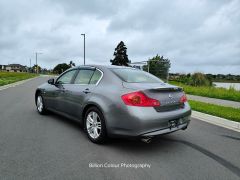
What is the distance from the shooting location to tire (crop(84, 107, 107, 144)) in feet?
13.9

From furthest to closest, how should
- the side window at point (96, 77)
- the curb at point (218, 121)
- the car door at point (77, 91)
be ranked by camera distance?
the curb at point (218, 121)
the car door at point (77, 91)
the side window at point (96, 77)

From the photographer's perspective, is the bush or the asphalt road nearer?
the asphalt road

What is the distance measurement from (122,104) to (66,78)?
254cm

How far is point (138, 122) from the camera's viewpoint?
3.74m

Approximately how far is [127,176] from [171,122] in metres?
1.43

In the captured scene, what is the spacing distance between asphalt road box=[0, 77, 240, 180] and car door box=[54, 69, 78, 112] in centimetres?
53

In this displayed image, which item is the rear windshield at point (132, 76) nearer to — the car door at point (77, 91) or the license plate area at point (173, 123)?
the car door at point (77, 91)

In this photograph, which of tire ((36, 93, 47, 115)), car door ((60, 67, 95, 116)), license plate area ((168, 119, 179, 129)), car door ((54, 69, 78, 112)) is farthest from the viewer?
tire ((36, 93, 47, 115))

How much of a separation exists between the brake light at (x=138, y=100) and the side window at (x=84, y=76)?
1.43m

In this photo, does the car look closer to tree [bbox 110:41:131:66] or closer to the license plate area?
the license plate area

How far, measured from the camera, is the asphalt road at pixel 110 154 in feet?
10.6

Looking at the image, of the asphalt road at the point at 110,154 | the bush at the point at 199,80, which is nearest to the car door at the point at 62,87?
the asphalt road at the point at 110,154

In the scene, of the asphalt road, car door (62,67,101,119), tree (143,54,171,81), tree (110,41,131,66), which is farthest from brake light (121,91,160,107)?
tree (110,41,131,66)

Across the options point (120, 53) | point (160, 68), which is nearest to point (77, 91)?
point (160, 68)
